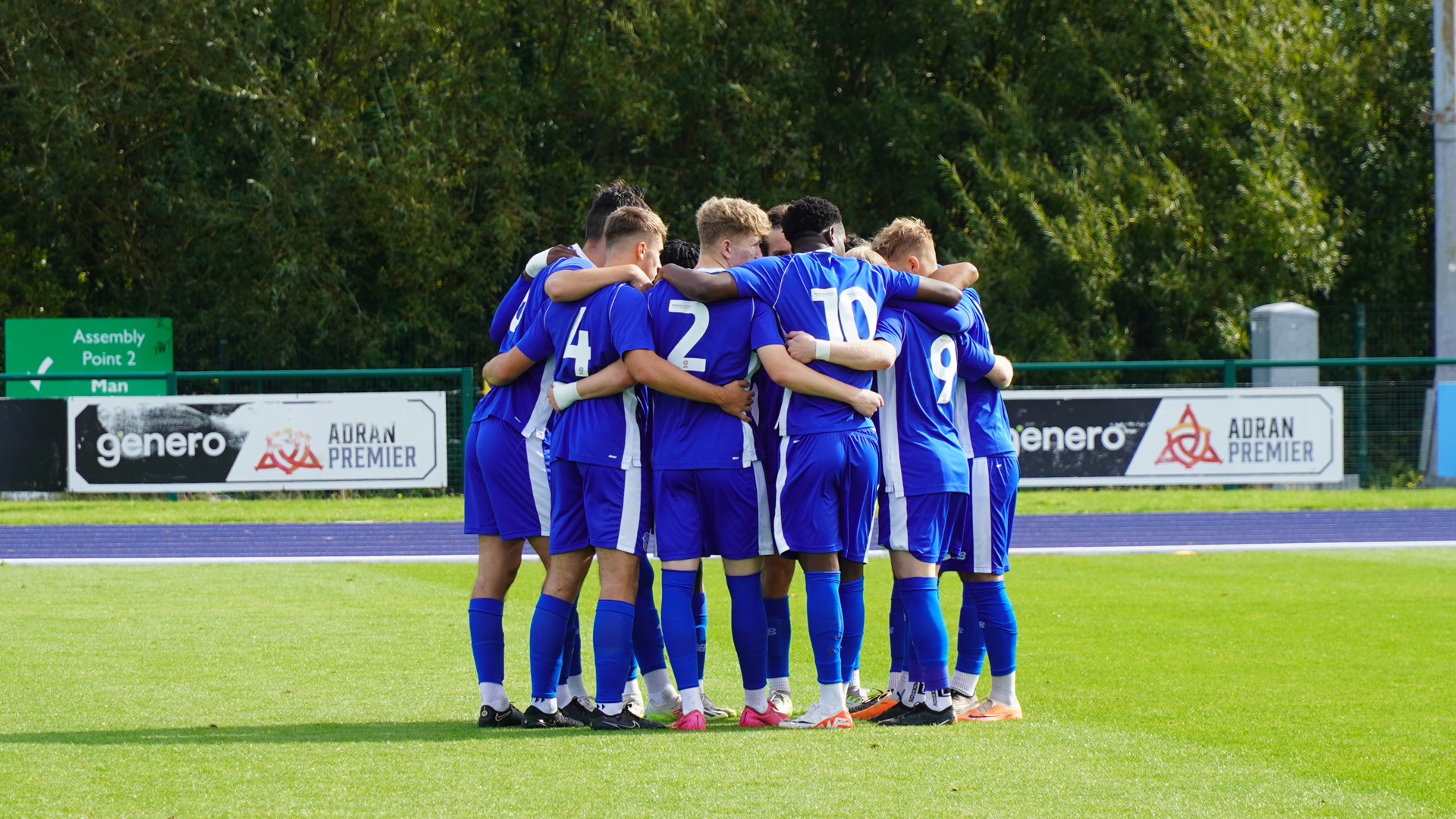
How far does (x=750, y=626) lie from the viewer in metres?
5.67

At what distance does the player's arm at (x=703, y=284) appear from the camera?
216 inches

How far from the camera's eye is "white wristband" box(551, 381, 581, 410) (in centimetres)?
566

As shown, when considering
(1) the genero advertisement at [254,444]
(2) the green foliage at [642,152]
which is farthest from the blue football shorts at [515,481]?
(2) the green foliage at [642,152]

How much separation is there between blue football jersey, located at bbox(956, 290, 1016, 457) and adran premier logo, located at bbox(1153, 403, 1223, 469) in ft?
36.9

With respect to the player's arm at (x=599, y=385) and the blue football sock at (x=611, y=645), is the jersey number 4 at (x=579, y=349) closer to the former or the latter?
the player's arm at (x=599, y=385)

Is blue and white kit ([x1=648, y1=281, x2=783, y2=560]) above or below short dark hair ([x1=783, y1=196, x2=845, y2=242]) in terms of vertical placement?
below

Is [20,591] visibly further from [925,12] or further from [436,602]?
[925,12]

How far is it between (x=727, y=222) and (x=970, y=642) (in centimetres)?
196

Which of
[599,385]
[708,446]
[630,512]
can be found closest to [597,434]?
[599,385]

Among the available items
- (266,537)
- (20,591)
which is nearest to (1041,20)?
(266,537)

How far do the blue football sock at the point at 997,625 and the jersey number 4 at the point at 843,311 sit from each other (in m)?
1.16

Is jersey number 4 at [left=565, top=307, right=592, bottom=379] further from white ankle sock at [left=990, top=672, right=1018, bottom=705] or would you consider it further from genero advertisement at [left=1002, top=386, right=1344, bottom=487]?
genero advertisement at [left=1002, top=386, right=1344, bottom=487]

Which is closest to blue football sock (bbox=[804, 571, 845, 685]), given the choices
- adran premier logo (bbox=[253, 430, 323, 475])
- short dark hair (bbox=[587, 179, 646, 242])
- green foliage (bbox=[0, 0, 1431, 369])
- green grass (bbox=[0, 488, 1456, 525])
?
short dark hair (bbox=[587, 179, 646, 242])

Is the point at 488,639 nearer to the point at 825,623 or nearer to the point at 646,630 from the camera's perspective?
the point at 646,630
